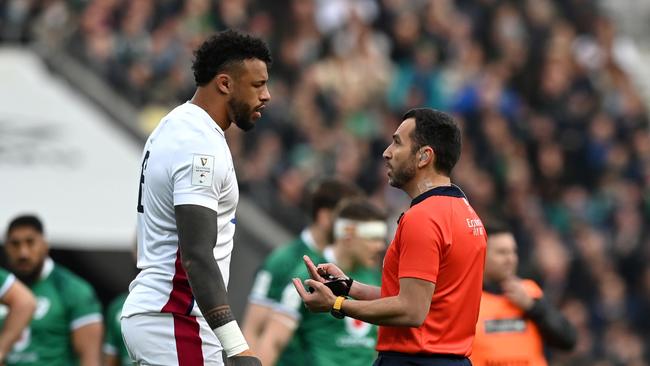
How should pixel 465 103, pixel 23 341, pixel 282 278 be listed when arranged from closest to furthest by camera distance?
pixel 23 341, pixel 282 278, pixel 465 103

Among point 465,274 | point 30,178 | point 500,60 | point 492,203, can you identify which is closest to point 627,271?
point 492,203

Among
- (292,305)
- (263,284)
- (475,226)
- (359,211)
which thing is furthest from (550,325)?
(475,226)

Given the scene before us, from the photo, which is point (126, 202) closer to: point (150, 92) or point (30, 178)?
point (30, 178)

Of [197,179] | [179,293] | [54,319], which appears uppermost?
[197,179]

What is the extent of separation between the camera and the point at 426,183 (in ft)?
21.3

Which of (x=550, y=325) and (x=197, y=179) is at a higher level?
(x=197, y=179)

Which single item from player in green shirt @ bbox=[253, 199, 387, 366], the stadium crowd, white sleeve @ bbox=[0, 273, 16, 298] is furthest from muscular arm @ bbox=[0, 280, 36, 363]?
the stadium crowd

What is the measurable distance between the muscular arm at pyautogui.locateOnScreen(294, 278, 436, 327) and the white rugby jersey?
438 mm

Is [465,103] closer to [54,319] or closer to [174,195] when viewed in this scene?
[54,319]

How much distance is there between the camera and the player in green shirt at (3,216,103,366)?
9.77 m

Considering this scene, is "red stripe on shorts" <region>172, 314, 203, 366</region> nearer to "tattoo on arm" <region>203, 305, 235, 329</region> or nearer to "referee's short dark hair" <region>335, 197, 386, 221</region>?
"tattoo on arm" <region>203, 305, 235, 329</region>

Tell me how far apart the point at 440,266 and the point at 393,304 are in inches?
11.7

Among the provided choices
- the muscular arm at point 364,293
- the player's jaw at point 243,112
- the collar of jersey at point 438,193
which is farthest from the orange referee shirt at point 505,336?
the player's jaw at point 243,112

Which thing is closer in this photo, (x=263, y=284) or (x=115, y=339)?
(x=263, y=284)
